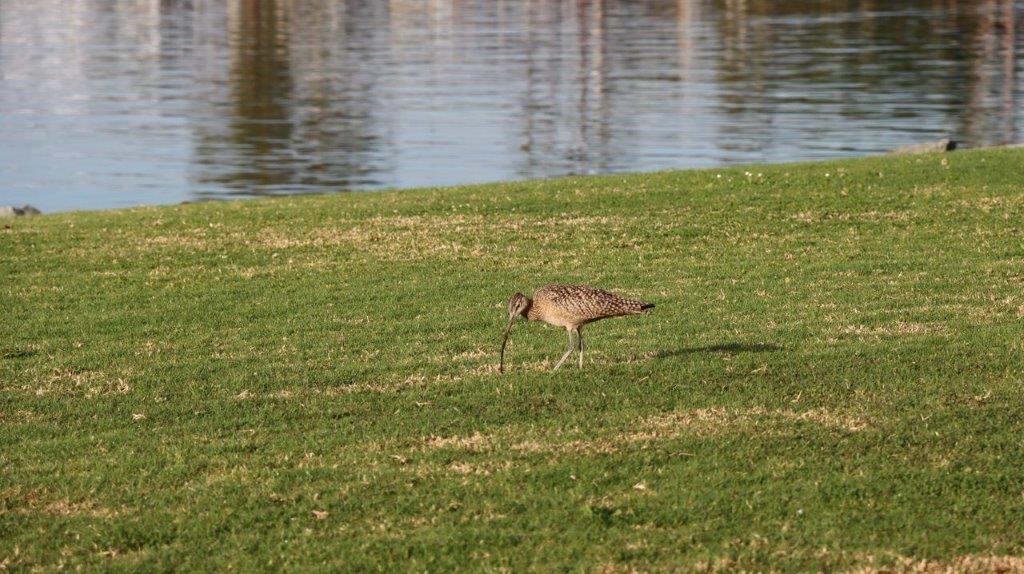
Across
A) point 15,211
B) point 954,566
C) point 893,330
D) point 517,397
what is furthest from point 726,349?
point 15,211

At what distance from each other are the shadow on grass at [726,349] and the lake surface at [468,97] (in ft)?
68.1

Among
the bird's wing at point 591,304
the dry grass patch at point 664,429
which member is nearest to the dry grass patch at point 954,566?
the dry grass patch at point 664,429

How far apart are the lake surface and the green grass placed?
15340 mm

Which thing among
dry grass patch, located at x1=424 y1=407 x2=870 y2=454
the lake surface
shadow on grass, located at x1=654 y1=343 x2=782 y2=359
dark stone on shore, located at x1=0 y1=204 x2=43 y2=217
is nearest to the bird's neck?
shadow on grass, located at x1=654 y1=343 x2=782 y2=359

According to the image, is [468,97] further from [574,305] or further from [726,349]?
[574,305]

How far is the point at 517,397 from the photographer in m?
10.5

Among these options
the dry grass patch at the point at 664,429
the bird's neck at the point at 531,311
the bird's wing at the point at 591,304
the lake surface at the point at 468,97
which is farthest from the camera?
the lake surface at the point at 468,97

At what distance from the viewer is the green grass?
308 inches

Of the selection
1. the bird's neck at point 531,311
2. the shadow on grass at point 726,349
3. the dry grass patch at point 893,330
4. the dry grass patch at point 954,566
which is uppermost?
the bird's neck at point 531,311

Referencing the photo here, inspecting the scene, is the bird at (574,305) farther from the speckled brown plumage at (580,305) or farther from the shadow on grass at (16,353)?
the shadow on grass at (16,353)

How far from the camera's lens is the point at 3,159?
125 ft

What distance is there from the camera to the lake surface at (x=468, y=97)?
35.4 meters

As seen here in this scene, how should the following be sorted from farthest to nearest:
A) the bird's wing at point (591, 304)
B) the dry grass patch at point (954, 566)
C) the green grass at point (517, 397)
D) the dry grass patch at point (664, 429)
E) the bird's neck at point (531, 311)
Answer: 1. the bird's neck at point (531, 311)
2. the bird's wing at point (591, 304)
3. the dry grass patch at point (664, 429)
4. the green grass at point (517, 397)
5. the dry grass patch at point (954, 566)

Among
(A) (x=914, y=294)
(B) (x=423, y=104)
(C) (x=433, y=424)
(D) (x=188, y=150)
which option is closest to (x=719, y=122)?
(B) (x=423, y=104)
